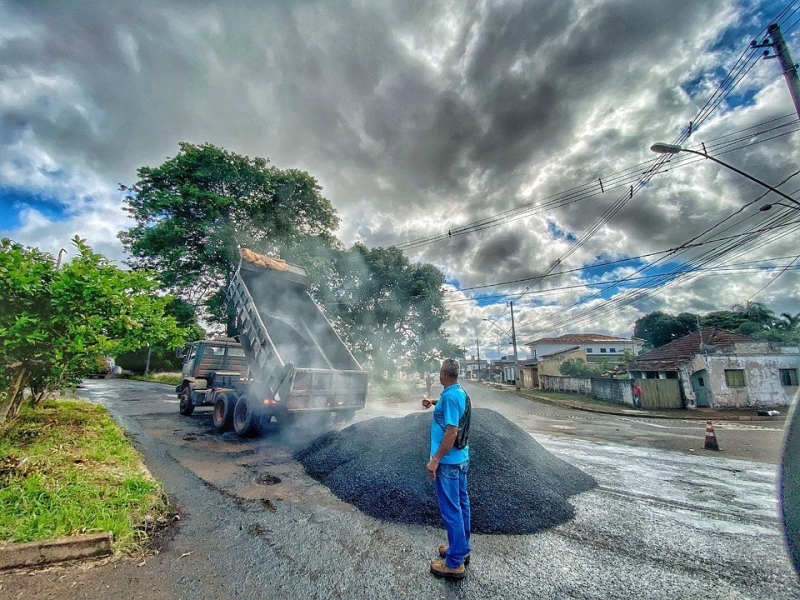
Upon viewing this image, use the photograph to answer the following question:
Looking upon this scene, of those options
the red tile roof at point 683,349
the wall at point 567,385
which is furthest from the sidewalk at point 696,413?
the wall at point 567,385

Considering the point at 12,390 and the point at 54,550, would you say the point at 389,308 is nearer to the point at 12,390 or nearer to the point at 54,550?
the point at 12,390

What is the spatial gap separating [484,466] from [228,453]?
5.00 m

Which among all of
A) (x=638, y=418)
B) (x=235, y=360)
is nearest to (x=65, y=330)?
(x=235, y=360)

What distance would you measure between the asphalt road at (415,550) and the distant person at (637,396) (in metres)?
15.8

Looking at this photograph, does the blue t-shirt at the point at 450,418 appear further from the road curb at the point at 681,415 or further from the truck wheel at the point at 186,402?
the road curb at the point at 681,415

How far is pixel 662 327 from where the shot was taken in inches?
1815

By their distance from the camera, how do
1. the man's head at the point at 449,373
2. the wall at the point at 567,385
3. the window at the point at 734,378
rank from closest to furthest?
the man's head at the point at 449,373 < the window at the point at 734,378 < the wall at the point at 567,385

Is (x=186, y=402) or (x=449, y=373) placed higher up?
(x=449, y=373)

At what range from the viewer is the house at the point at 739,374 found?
58.6 ft

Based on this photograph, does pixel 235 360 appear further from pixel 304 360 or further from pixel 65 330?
pixel 65 330

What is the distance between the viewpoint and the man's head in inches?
128

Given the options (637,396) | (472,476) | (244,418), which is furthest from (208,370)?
(637,396)

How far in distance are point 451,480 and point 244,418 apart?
22.1 ft

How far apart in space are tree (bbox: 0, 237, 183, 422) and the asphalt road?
2223 millimetres
